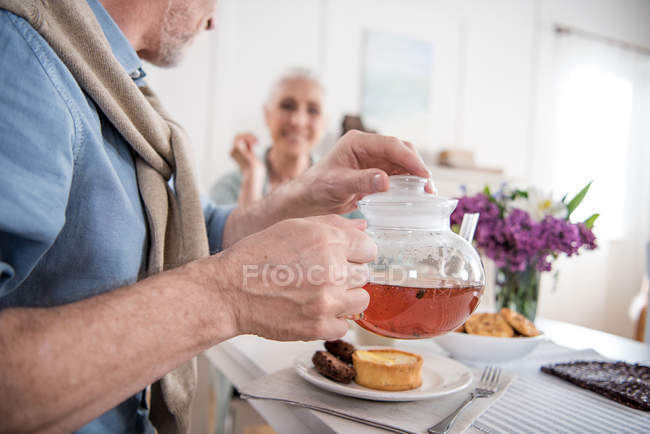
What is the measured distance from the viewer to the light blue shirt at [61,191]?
0.46 meters

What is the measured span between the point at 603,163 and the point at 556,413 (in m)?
4.45

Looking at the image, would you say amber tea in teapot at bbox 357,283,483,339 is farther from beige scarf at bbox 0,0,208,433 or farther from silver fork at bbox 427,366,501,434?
beige scarf at bbox 0,0,208,433

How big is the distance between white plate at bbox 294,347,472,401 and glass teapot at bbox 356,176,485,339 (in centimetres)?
11

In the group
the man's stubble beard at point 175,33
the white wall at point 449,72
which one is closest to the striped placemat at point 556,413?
the man's stubble beard at point 175,33

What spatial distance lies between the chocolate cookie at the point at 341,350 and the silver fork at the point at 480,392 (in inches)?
7.9

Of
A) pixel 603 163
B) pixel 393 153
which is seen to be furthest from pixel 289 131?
pixel 603 163

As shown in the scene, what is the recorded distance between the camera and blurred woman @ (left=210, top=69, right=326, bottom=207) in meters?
2.54

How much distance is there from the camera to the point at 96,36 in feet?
2.14

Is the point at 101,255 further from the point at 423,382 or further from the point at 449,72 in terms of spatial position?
the point at 449,72

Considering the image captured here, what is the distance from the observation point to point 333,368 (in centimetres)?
71

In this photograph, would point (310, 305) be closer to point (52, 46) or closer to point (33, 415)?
point (33, 415)

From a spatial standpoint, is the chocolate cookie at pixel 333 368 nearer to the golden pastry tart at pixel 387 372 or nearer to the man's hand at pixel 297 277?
the golden pastry tart at pixel 387 372

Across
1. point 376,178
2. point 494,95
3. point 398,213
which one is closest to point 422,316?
point 398,213

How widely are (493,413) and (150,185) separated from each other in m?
0.66
